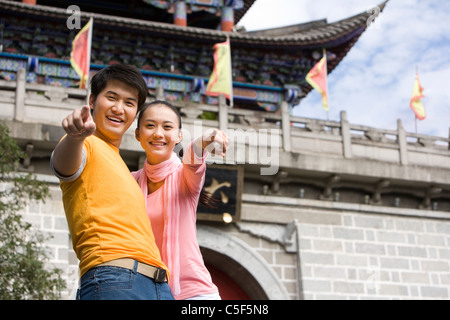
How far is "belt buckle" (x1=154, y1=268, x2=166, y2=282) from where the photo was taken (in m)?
2.68

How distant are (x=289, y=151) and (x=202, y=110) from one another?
1565 millimetres

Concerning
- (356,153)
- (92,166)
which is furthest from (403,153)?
(92,166)

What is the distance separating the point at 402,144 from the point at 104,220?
9919mm

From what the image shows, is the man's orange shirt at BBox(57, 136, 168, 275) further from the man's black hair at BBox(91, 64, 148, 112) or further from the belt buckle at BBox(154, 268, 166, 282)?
the man's black hair at BBox(91, 64, 148, 112)

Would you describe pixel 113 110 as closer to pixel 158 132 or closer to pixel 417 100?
pixel 158 132

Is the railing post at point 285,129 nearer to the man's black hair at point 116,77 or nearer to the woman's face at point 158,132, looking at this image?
the woman's face at point 158,132

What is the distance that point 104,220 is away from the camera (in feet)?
8.74

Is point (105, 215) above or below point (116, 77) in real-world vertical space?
below

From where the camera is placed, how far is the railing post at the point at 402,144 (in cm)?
1178

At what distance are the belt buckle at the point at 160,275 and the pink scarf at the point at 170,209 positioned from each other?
0.80 ft

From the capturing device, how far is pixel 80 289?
2621 millimetres

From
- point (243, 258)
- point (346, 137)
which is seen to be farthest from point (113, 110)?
point (346, 137)

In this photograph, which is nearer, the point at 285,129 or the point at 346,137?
the point at 285,129

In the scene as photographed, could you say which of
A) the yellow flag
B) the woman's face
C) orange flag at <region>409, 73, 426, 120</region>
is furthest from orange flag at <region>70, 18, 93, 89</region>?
the woman's face
